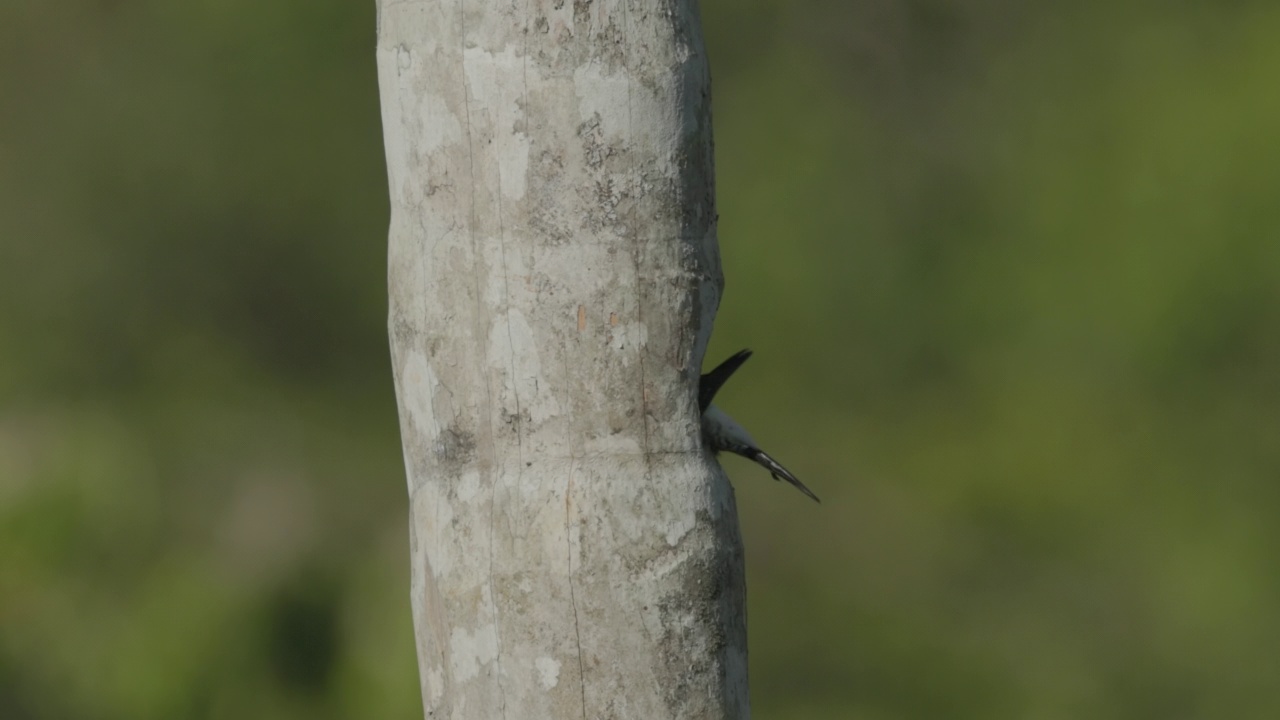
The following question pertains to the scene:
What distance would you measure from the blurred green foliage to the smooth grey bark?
5.87 meters

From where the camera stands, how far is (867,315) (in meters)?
9.91

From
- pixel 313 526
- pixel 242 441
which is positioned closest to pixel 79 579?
pixel 313 526

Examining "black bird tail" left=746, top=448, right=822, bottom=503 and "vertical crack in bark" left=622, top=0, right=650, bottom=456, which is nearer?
"vertical crack in bark" left=622, top=0, right=650, bottom=456

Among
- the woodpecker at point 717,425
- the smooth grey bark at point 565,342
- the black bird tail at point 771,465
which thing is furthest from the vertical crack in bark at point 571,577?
the black bird tail at point 771,465

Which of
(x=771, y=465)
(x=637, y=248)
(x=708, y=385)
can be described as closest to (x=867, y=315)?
(x=771, y=465)

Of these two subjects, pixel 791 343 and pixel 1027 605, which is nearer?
pixel 1027 605

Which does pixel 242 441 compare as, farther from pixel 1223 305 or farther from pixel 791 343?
pixel 1223 305

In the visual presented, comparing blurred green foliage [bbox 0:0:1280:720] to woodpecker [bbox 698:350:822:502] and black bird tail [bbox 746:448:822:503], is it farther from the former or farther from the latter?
woodpecker [bbox 698:350:822:502]

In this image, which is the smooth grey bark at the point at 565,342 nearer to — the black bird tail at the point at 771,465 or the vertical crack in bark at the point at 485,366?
the vertical crack in bark at the point at 485,366

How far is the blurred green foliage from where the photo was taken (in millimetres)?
8625

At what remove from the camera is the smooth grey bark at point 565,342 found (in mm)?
1913

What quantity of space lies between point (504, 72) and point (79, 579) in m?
5.84

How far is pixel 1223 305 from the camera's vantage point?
866 cm

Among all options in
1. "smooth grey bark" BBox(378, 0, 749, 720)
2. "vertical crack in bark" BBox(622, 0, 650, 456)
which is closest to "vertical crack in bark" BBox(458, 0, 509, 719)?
"smooth grey bark" BBox(378, 0, 749, 720)
